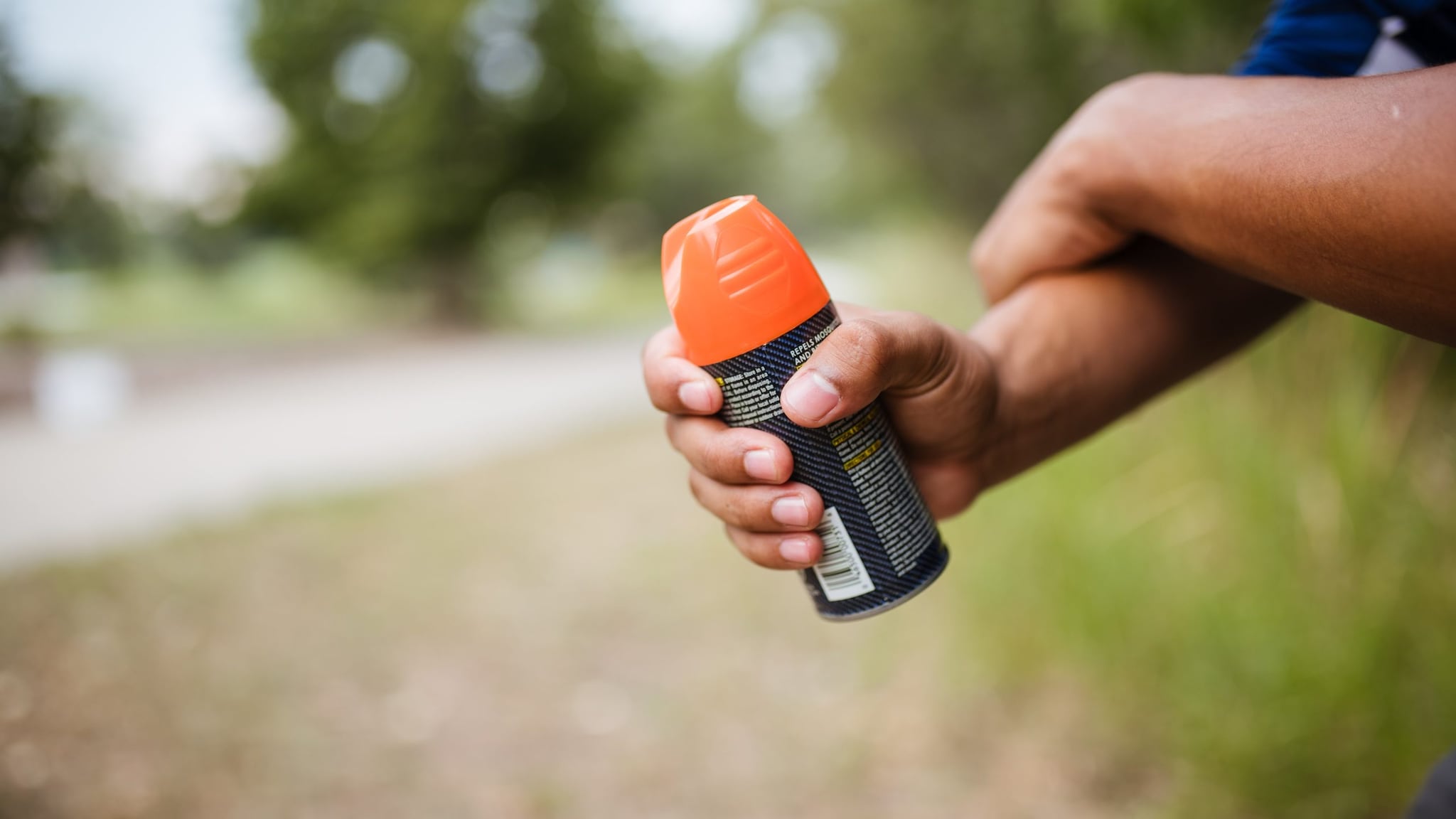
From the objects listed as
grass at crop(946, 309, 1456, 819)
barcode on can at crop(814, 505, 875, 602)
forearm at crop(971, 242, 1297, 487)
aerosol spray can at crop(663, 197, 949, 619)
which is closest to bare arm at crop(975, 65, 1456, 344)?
forearm at crop(971, 242, 1297, 487)

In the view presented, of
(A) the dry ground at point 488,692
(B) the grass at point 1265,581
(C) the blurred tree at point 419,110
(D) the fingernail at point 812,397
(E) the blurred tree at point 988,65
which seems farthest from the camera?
(C) the blurred tree at point 419,110

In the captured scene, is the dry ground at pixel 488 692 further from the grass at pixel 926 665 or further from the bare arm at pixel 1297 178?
the bare arm at pixel 1297 178

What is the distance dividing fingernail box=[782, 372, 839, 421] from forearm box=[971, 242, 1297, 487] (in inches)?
18.3

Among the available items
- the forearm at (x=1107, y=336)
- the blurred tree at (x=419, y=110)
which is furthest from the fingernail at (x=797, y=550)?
the blurred tree at (x=419, y=110)

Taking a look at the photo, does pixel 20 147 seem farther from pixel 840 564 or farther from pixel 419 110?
pixel 840 564

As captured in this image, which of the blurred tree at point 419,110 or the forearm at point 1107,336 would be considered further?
the blurred tree at point 419,110

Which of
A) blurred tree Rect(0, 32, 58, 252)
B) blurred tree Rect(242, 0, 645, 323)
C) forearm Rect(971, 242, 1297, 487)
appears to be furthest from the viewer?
blurred tree Rect(242, 0, 645, 323)

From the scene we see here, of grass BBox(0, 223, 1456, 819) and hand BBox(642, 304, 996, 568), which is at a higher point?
hand BBox(642, 304, 996, 568)

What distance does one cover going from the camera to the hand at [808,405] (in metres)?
1.05

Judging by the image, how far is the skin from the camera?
2.68 feet

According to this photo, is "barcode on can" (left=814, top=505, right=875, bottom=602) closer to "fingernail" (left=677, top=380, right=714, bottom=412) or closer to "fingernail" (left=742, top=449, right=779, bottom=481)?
"fingernail" (left=742, top=449, right=779, bottom=481)

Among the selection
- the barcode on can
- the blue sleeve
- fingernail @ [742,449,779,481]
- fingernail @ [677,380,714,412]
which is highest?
the blue sleeve

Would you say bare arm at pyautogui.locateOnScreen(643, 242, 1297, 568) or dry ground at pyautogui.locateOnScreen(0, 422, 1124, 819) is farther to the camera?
dry ground at pyautogui.locateOnScreen(0, 422, 1124, 819)

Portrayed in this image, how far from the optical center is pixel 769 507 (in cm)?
113
